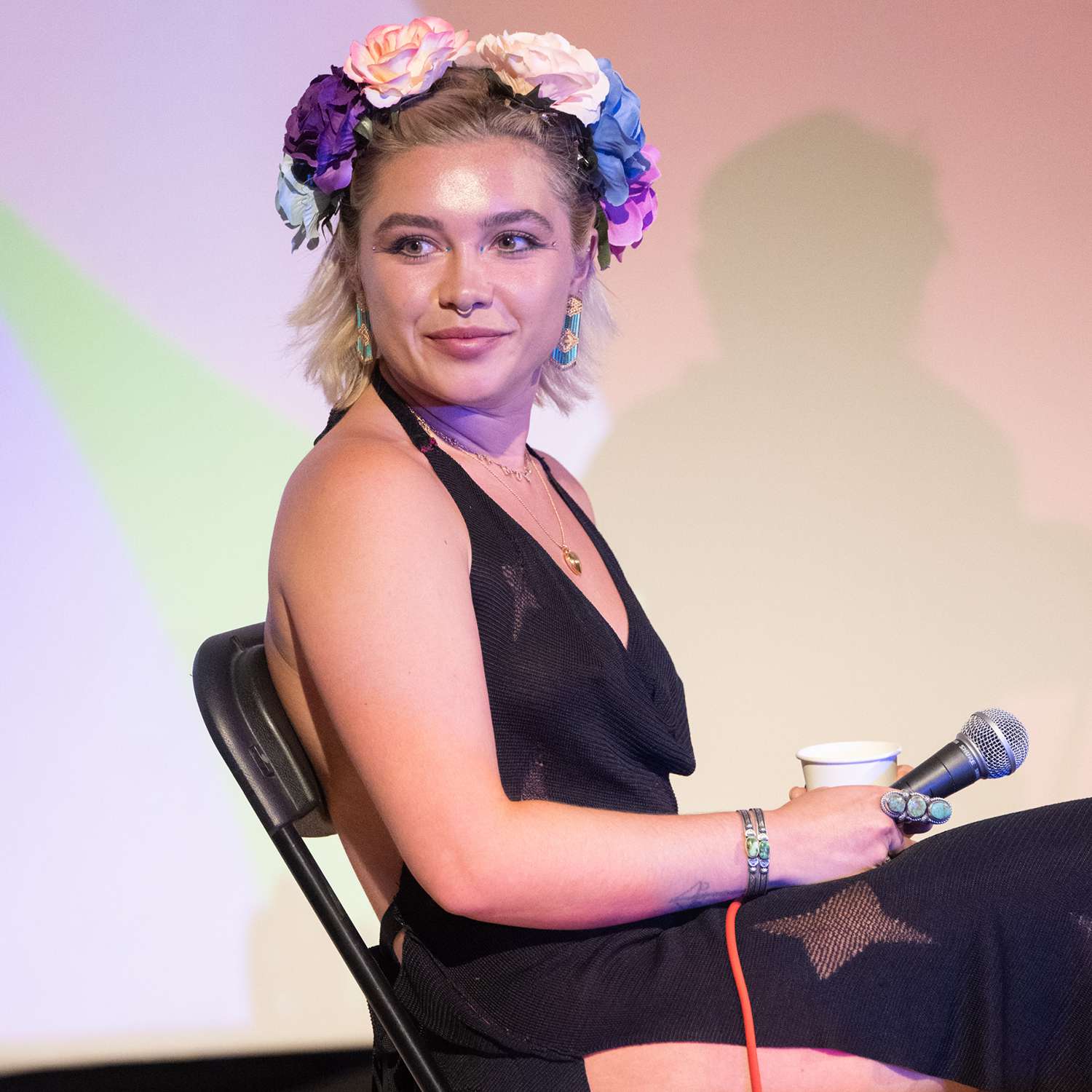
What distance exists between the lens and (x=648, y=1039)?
1.18 meters

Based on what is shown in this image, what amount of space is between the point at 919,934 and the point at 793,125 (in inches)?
84.9

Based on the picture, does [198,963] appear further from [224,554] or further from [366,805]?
[366,805]

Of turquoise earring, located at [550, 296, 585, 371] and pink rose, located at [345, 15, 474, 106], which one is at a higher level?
pink rose, located at [345, 15, 474, 106]

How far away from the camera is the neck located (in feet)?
5.09

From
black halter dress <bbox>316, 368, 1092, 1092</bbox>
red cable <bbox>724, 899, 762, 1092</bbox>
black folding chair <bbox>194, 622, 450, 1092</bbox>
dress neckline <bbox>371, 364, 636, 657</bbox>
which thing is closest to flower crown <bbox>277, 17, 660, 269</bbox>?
dress neckline <bbox>371, 364, 636, 657</bbox>

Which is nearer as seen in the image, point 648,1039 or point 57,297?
point 648,1039

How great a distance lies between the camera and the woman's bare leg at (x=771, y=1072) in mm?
1163

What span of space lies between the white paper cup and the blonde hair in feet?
2.32

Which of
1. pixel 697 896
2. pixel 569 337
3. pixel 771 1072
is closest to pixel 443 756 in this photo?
pixel 697 896

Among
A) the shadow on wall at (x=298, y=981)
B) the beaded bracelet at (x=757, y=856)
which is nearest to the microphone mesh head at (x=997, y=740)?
the beaded bracelet at (x=757, y=856)

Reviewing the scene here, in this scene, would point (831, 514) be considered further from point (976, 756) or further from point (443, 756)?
point (443, 756)

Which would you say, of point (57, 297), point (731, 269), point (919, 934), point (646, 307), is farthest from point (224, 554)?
point (919, 934)

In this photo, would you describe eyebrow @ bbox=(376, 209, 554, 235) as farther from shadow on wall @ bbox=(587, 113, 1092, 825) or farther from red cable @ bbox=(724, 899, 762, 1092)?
shadow on wall @ bbox=(587, 113, 1092, 825)

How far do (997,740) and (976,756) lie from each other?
0.03 m
